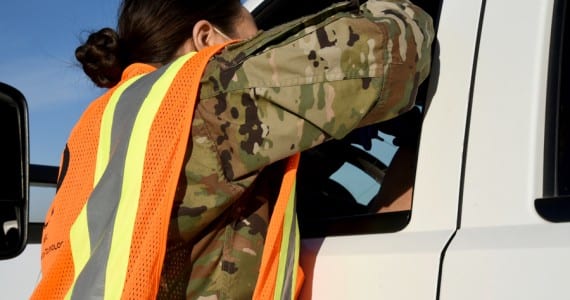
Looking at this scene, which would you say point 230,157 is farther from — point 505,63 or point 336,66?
point 505,63

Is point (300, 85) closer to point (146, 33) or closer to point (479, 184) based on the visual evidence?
point (479, 184)

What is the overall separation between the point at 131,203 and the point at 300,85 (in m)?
0.36

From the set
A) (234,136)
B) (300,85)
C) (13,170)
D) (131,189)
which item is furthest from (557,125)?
(13,170)

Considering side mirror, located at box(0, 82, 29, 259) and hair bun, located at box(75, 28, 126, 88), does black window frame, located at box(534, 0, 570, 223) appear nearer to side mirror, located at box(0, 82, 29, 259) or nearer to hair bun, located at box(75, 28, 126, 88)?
hair bun, located at box(75, 28, 126, 88)

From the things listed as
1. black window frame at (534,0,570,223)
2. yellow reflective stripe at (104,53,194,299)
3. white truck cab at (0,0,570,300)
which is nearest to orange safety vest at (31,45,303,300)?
yellow reflective stripe at (104,53,194,299)

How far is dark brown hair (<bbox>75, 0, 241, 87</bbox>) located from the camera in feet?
5.68

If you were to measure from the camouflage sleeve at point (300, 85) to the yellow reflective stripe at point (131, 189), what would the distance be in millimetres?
80

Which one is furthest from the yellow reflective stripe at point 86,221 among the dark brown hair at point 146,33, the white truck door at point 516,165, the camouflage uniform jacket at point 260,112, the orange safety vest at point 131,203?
the white truck door at point 516,165

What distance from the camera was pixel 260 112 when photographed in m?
1.33

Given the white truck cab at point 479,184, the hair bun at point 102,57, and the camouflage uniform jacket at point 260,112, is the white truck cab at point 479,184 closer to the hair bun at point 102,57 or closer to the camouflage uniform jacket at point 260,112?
the camouflage uniform jacket at point 260,112

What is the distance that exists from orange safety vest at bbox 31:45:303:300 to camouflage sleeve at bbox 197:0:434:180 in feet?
0.21

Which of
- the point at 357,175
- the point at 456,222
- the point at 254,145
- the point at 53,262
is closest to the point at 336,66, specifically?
the point at 254,145

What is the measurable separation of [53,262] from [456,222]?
740 mm

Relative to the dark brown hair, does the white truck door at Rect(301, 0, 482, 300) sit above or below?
below
